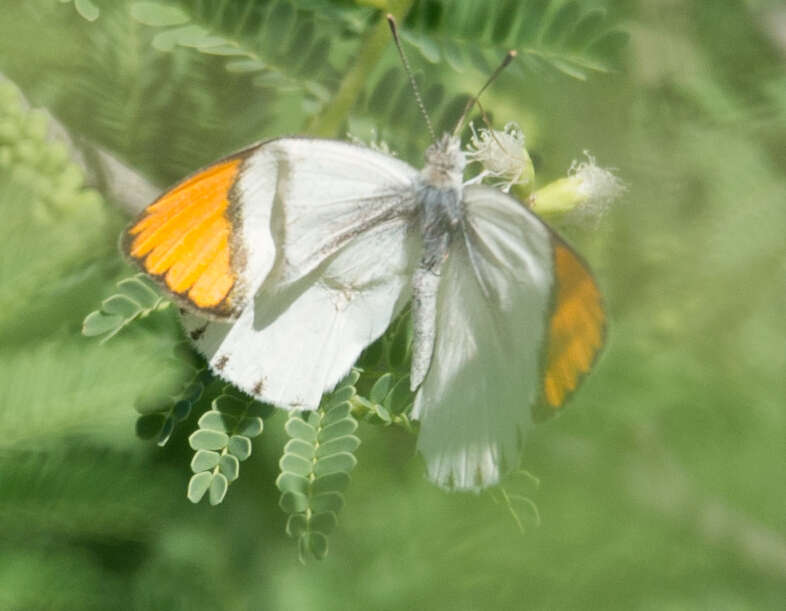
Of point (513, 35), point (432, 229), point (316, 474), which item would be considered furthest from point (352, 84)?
point (316, 474)

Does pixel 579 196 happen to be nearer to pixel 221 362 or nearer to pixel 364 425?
pixel 364 425

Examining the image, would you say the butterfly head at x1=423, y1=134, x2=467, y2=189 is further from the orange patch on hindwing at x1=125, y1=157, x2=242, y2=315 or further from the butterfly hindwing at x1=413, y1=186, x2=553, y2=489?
the orange patch on hindwing at x1=125, y1=157, x2=242, y2=315

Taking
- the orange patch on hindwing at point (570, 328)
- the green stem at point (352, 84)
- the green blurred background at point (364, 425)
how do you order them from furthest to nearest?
the green stem at point (352, 84)
the green blurred background at point (364, 425)
the orange patch on hindwing at point (570, 328)

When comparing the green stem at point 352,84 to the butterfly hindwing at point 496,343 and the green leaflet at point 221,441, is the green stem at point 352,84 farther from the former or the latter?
the green leaflet at point 221,441

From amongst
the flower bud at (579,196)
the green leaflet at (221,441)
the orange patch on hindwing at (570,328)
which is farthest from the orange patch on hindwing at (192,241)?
the flower bud at (579,196)


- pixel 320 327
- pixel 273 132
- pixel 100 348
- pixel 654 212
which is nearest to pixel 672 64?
pixel 654 212

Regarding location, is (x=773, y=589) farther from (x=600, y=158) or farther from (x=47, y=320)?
(x=47, y=320)
